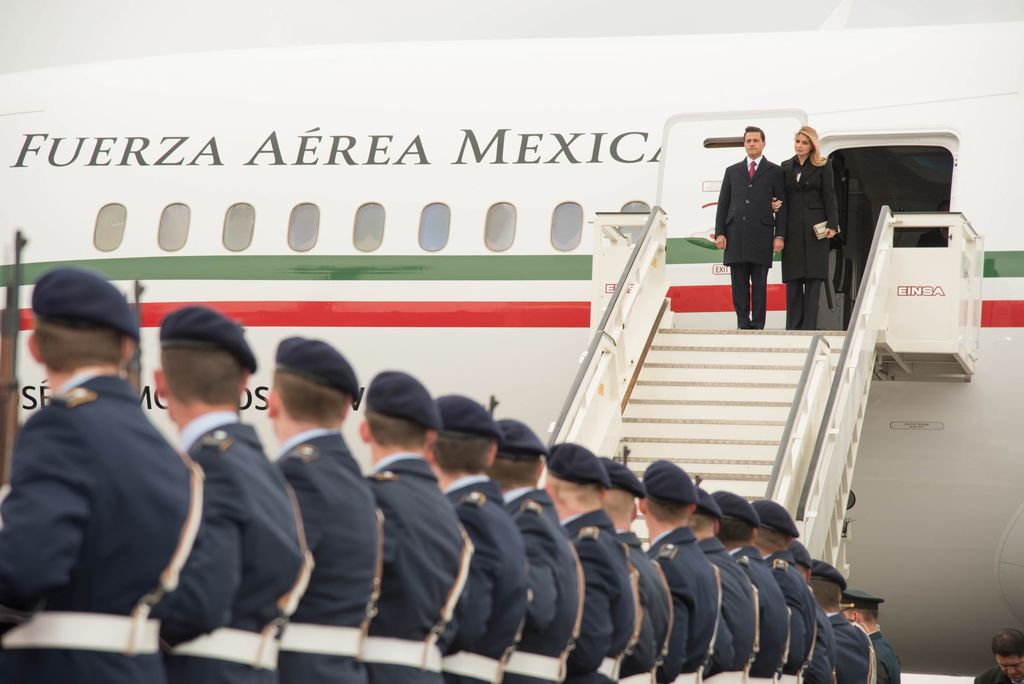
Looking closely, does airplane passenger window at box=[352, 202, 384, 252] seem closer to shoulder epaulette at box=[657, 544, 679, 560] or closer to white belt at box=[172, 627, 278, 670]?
shoulder epaulette at box=[657, 544, 679, 560]

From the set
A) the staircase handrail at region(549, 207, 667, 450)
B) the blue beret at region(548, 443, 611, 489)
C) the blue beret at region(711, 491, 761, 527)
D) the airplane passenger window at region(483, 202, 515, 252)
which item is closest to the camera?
the blue beret at region(548, 443, 611, 489)

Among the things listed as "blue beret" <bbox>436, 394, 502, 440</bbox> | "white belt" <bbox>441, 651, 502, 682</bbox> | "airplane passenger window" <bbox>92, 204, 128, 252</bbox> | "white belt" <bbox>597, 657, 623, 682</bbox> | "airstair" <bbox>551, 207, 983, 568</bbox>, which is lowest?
"white belt" <bbox>597, 657, 623, 682</bbox>

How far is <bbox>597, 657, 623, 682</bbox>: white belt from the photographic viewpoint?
594 centimetres

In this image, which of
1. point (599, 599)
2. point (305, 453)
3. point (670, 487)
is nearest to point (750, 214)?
point (670, 487)

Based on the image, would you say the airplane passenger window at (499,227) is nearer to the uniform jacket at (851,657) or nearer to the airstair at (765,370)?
the airstair at (765,370)

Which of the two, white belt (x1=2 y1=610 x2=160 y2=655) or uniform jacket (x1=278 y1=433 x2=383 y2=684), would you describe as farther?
uniform jacket (x1=278 y1=433 x2=383 y2=684)

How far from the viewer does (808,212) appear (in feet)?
37.1

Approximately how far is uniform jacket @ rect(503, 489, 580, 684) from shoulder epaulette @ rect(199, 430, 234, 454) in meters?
1.72

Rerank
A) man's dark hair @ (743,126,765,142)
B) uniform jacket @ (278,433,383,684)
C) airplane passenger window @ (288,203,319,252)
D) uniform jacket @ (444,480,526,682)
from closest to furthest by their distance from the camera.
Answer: uniform jacket @ (278,433,383,684), uniform jacket @ (444,480,526,682), man's dark hair @ (743,126,765,142), airplane passenger window @ (288,203,319,252)

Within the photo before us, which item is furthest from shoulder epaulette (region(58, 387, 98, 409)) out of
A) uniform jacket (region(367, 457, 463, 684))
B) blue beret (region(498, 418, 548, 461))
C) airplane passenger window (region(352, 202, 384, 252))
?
airplane passenger window (region(352, 202, 384, 252))

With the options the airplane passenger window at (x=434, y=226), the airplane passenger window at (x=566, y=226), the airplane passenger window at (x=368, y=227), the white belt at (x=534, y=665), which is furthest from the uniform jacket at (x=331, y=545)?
the airplane passenger window at (x=368, y=227)

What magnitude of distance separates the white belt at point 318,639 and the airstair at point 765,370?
5491 millimetres

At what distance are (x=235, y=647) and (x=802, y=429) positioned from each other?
664 cm

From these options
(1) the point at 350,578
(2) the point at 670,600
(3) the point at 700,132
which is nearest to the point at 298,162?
(3) the point at 700,132
